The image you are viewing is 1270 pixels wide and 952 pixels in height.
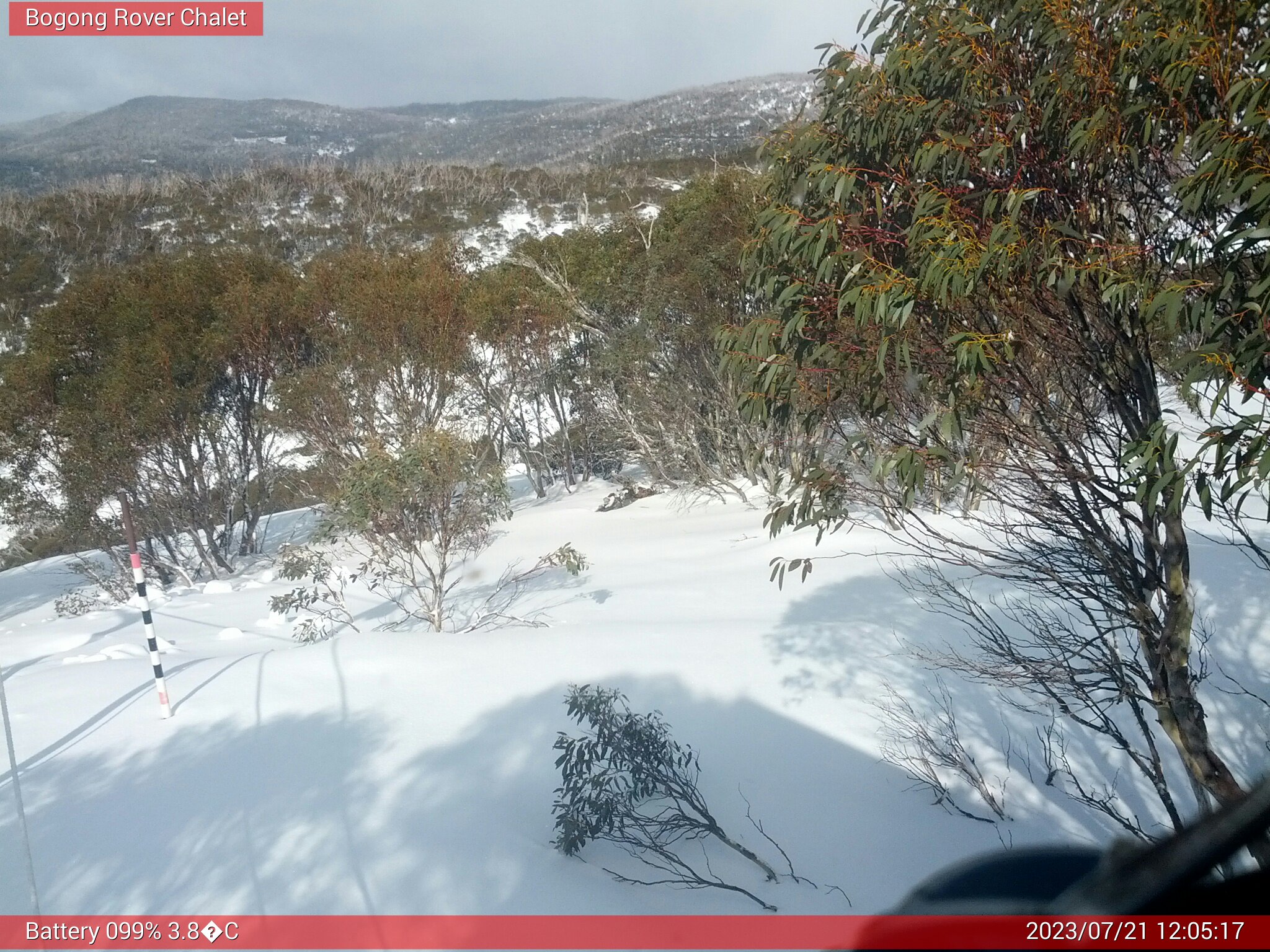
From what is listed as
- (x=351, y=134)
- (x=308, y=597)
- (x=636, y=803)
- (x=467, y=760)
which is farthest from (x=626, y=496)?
(x=351, y=134)

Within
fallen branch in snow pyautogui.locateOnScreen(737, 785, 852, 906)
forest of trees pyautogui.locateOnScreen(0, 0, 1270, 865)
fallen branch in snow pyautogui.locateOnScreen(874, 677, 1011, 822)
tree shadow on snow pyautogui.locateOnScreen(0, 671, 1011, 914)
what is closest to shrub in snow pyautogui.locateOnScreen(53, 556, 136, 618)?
forest of trees pyautogui.locateOnScreen(0, 0, 1270, 865)

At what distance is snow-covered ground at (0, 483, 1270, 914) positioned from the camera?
3.71m

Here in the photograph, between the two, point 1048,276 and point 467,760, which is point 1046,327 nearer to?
point 1048,276

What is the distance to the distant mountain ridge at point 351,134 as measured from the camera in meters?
53.8

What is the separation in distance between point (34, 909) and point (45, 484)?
1305cm

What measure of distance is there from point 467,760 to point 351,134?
84827mm

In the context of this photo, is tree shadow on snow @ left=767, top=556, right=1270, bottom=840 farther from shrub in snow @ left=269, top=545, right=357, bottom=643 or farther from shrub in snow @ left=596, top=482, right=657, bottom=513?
shrub in snow @ left=596, top=482, right=657, bottom=513

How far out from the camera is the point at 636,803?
4.28m

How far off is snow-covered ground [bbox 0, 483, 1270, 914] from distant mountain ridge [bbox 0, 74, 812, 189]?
38.6 metres

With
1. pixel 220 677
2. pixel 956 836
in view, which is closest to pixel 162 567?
pixel 220 677

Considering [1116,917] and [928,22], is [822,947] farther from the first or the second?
[928,22]

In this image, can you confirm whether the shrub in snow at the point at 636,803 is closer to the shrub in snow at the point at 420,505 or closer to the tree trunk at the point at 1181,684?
the tree trunk at the point at 1181,684

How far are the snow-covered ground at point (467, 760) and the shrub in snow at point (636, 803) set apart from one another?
0.36 feet

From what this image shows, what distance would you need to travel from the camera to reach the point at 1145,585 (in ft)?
11.5
